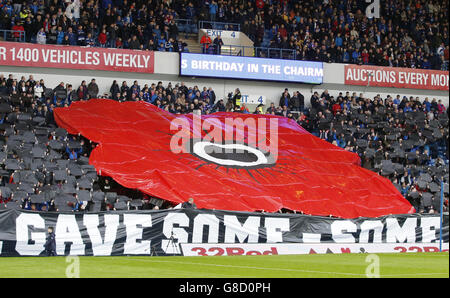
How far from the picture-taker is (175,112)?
30.5 meters

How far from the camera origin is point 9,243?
712 inches

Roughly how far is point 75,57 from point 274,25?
1119 centimetres

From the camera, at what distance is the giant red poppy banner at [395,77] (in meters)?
37.3

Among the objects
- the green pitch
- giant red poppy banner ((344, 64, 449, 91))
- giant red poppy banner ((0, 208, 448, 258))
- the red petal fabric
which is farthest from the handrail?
the green pitch

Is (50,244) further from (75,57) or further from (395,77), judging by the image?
(395,77)

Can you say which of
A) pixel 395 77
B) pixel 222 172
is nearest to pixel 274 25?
pixel 395 77

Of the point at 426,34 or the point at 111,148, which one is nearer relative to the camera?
the point at 111,148

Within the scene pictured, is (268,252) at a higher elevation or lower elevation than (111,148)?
lower

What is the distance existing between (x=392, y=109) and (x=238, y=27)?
869 cm
